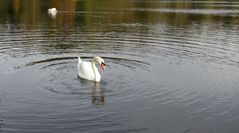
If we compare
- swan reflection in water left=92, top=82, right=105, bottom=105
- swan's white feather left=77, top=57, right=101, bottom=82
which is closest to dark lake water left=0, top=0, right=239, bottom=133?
swan reflection in water left=92, top=82, right=105, bottom=105

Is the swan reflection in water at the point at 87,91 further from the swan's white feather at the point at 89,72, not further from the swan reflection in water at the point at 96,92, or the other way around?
the swan's white feather at the point at 89,72

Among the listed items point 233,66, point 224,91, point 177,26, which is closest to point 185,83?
point 224,91

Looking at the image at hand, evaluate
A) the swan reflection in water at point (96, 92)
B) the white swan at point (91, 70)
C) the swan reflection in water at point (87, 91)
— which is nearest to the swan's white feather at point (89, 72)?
the white swan at point (91, 70)

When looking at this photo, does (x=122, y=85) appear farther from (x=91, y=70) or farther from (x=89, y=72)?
(x=91, y=70)

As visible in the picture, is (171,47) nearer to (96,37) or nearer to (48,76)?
(96,37)

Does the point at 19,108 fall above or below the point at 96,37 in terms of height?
below

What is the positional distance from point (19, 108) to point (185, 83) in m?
11.8

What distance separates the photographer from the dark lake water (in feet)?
69.3

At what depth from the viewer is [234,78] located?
30.0 meters

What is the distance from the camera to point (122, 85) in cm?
2745

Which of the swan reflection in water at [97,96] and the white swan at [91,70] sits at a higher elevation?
the white swan at [91,70]

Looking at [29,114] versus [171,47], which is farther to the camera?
[171,47]

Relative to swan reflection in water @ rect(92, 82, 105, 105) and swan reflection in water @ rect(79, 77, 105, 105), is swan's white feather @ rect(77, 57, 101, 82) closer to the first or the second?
swan reflection in water @ rect(79, 77, 105, 105)

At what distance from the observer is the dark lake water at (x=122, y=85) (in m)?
21.1
